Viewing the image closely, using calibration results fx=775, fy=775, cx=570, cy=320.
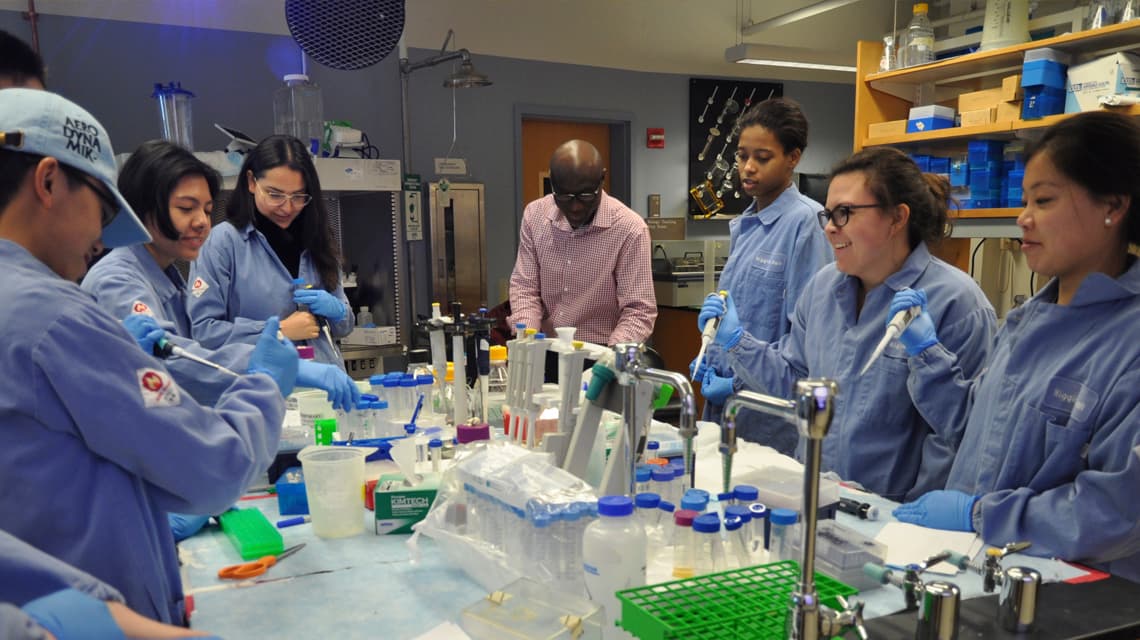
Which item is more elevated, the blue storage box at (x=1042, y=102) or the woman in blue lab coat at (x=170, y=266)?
the blue storage box at (x=1042, y=102)

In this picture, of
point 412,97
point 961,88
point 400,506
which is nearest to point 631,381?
point 400,506

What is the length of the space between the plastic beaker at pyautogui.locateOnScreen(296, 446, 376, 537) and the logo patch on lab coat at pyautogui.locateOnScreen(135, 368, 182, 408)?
0.51m

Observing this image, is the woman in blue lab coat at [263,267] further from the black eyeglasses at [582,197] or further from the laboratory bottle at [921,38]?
the laboratory bottle at [921,38]

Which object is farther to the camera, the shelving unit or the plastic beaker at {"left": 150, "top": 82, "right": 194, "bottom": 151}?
the plastic beaker at {"left": 150, "top": 82, "right": 194, "bottom": 151}

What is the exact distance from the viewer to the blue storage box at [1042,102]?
3.45 m

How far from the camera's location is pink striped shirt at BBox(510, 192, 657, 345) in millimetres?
3215

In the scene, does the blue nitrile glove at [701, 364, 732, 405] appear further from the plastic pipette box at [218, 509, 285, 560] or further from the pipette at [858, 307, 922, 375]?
the plastic pipette box at [218, 509, 285, 560]

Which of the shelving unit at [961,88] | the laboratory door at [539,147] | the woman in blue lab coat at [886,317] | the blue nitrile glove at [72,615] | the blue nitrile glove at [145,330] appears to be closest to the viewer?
the blue nitrile glove at [72,615]

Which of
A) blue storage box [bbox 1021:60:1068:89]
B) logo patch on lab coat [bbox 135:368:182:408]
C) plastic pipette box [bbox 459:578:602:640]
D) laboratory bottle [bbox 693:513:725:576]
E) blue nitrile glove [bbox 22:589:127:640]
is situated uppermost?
blue storage box [bbox 1021:60:1068:89]

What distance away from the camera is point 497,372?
8.27 feet

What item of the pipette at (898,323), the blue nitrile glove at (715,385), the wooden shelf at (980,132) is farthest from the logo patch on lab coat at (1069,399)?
the wooden shelf at (980,132)

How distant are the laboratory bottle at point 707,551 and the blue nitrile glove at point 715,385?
48.2 inches

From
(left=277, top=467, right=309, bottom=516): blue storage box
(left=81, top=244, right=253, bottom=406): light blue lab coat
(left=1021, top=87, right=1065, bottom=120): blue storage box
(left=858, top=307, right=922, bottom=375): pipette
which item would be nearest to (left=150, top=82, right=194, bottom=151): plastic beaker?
(left=81, top=244, right=253, bottom=406): light blue lab coat

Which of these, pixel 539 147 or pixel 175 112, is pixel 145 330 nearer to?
pixel 175 112
